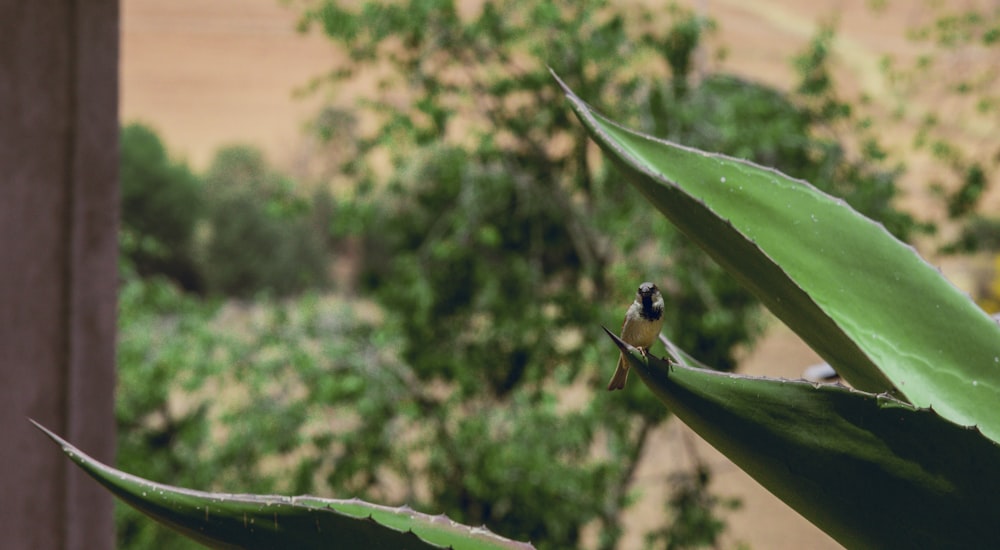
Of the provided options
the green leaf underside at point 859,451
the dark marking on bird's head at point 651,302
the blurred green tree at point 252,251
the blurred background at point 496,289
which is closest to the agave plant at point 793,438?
the green leaf underside at point 859,451

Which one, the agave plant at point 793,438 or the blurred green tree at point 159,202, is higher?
the blurred green tree at point 159,202

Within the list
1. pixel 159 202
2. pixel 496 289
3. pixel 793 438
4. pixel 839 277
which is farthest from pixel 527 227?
pixel 159 202

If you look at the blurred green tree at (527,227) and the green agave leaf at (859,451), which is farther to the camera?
the blurred green tree at (527,227)

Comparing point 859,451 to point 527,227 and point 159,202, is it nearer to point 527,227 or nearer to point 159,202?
point 527,227

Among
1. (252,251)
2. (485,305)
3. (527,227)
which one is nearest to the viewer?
(485,305)

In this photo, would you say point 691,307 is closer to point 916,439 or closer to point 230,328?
point 230,328

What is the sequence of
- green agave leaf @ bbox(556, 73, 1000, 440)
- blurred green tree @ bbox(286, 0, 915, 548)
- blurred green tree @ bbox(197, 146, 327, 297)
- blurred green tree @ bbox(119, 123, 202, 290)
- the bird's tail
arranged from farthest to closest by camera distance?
blurred green tree @ bbox(119, 123, 202, 290) → blurred green tree @ bbox(197, 146, 327, 297) → blurred green tree @ bbox(286, 0, 915, 548) → the bird's tail → green agave leaf @ bbox(556, 73, 1000, 440)

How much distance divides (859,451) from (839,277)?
17cm

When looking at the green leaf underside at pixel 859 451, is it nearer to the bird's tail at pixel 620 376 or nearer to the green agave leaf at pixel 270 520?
the green agave leaf at pixel 270 520

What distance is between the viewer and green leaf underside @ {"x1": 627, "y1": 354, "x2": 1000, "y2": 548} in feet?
1.97

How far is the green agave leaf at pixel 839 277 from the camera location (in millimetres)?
706

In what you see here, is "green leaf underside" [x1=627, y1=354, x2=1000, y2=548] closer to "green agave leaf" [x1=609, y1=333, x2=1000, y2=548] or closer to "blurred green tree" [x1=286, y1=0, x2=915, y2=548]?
"green agave leaf" [x1=609, y1=333, x2=1000, y2=548]

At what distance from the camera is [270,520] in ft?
2.04

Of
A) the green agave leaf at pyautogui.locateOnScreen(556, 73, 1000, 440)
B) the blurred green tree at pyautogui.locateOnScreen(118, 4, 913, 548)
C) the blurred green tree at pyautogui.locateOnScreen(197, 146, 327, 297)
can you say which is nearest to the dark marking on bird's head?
the green agave leaf at pyautogui.locateOnScreen(556, 73, 1000, 440)
